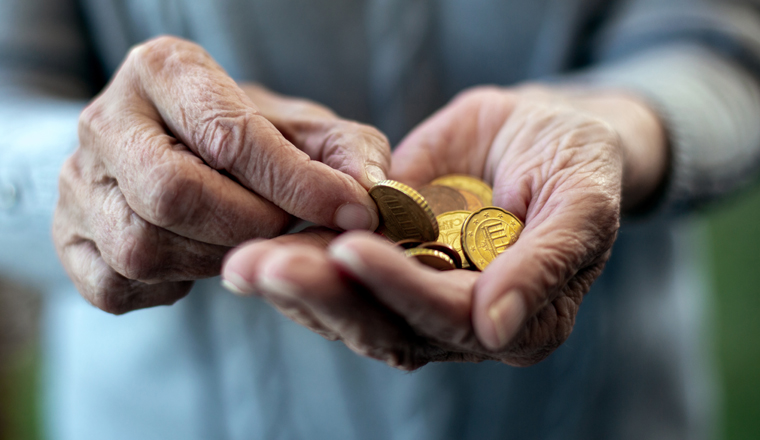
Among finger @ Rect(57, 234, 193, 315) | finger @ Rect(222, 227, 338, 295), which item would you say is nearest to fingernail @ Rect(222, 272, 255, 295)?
finger @ Rect(222, 227, 338, 295)

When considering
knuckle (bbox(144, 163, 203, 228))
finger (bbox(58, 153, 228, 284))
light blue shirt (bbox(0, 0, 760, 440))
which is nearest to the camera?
knuckle (bbox(144, 163, 203, 228))

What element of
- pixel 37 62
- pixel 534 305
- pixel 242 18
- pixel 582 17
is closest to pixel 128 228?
pixel 534 305

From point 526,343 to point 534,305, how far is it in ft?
0.50

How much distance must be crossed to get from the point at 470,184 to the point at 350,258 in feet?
2.96

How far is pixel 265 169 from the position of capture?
1.06 m

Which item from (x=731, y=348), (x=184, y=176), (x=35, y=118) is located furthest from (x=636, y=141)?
(x=731, y=348)

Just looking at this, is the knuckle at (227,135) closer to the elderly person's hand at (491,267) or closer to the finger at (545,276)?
the elderly person's hand at (491,267)

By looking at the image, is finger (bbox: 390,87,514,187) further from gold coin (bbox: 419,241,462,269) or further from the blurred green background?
the blurred green background

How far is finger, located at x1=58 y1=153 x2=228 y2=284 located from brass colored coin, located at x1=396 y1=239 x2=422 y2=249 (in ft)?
1.44

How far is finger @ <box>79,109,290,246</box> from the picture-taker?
98 cm

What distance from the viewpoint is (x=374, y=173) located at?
120 centimetres

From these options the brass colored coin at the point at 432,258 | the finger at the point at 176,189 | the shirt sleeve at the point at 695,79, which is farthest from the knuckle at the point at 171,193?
the shirt sleeve at the point at 695,79

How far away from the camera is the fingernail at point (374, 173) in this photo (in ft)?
3.89

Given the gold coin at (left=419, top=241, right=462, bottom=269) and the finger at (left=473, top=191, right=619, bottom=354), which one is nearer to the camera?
the finger at (left=473, top=191, right=619, bottom=354)
